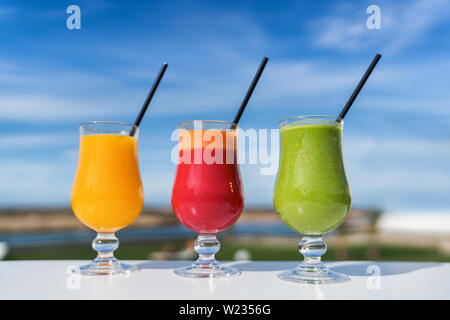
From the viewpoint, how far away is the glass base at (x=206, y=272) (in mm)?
1261

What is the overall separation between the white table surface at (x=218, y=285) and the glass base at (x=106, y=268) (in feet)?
0.12

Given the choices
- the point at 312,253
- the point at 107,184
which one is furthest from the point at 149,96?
the point at 312,253

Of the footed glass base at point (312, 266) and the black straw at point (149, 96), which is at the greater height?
the black straw at point (149, 96)

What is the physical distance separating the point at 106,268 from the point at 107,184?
274mm

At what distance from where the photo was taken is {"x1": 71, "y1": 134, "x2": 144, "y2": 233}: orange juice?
1411mm

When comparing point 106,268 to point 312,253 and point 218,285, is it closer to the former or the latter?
point 218,285

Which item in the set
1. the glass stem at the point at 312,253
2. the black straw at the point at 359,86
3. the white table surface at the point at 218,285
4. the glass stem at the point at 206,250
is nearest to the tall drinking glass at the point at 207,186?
the glass stem at the point at 206,250

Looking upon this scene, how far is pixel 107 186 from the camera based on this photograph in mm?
1430

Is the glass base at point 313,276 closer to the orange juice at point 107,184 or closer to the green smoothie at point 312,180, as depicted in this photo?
the green smoothie at point 312,180

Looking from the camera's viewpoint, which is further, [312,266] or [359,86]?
[359,86]

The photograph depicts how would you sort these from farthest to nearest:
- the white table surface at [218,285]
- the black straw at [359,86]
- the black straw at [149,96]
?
the black straw at [149,96]
the black straw at [359,86]
the white table surface at [218,285]

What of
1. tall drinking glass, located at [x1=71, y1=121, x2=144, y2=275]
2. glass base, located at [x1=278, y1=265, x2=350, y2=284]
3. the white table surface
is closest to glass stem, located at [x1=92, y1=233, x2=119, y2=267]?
tall drinking glass, located at [x1=71, y1=121, x2=144, y2=275]

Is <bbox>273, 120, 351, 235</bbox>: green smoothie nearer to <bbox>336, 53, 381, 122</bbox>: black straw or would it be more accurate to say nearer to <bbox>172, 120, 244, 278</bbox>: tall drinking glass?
<bbox>336, 53, 381, 122</bbox>: black straw

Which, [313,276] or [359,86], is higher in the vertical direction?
[359,86]
